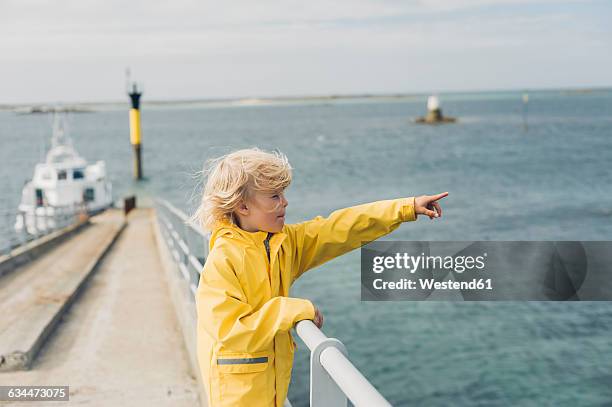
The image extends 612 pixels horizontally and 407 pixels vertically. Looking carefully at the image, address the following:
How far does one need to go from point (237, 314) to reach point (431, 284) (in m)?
2.36

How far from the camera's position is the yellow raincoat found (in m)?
2.35

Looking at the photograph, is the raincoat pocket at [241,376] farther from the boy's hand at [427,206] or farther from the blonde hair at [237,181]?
the boy's hand at [427,206]

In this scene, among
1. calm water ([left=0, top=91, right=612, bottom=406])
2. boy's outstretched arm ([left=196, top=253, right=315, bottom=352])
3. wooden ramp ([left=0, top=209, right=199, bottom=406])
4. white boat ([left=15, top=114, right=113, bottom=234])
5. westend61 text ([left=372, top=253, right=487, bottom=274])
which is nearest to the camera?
boy's outstretched arm ([left=196, top=253, right=315, bottom=352])

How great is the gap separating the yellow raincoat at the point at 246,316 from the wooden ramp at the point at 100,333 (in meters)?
2.44

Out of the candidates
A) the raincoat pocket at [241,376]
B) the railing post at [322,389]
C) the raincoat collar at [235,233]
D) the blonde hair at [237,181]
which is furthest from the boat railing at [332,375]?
the blonde hair at [237,181]

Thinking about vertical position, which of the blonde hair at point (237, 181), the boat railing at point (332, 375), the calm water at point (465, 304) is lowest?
the calm water at point (465, 304)

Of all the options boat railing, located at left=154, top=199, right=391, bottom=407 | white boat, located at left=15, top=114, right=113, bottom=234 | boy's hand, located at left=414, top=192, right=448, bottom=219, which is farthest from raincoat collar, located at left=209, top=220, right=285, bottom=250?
white boat, located at left=15, top=114, right=113, bottom=234

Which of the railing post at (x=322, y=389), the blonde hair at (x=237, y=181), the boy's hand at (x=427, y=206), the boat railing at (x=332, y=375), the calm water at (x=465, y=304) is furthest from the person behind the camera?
the calm water at (x=465, y=304)

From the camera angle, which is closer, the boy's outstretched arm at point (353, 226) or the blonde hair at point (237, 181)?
the blonde hair at point (237, 181)

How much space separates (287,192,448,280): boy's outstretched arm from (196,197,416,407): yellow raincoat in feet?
0.45

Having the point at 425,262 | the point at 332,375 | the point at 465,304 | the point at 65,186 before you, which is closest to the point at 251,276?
the point at 332,375

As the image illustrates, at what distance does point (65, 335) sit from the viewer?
657cm

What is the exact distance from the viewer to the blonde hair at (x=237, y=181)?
2.56 metres

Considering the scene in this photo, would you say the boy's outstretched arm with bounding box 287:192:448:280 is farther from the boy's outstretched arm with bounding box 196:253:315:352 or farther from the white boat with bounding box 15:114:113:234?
the white boat with bounding box 15:114:113:234
